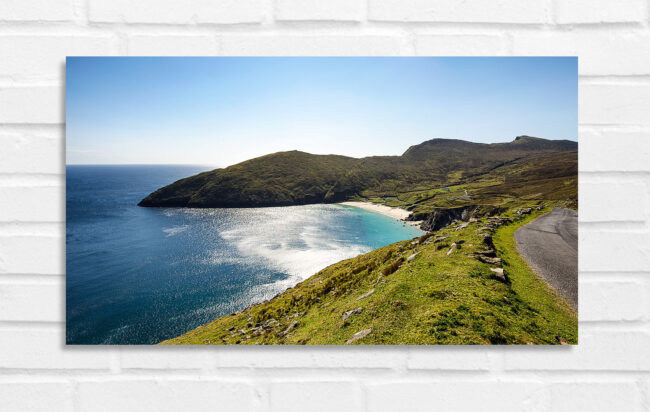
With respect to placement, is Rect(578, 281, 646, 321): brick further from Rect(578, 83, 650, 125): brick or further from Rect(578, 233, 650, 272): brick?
Rect(578, 83, 650, 125): brick

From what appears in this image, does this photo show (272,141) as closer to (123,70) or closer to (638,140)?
(123,70)

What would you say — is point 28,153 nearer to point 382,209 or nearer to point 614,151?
point 382,209
